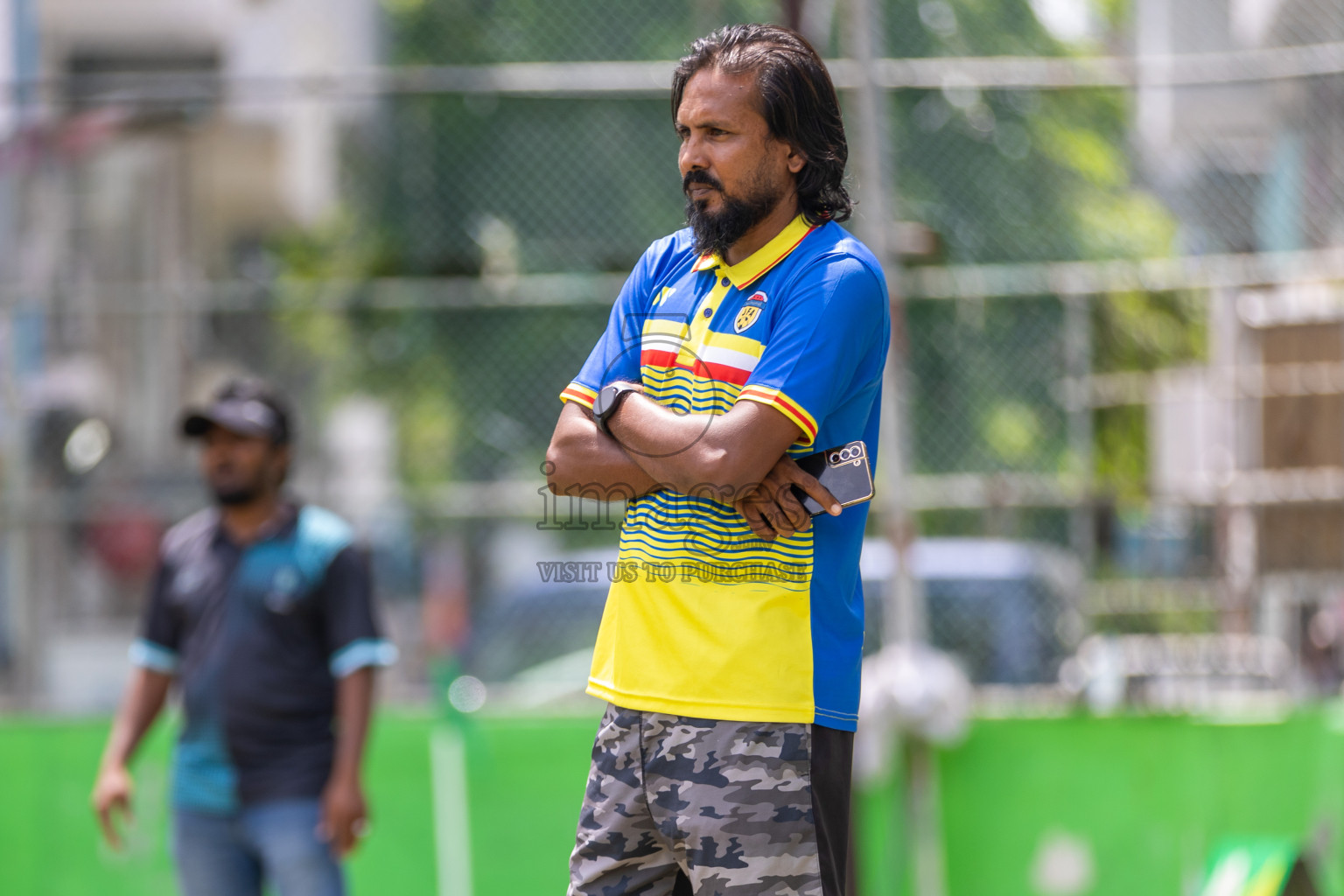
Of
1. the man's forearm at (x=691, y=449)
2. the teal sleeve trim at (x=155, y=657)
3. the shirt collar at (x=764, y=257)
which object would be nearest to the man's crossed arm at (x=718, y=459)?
the man's forearm at (x=691, y=449)

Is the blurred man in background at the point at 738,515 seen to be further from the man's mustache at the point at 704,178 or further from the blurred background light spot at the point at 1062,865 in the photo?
the blurred background light spot at the point at 1062,865

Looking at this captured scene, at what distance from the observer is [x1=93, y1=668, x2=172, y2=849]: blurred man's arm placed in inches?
173

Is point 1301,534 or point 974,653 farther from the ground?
point 1301,534

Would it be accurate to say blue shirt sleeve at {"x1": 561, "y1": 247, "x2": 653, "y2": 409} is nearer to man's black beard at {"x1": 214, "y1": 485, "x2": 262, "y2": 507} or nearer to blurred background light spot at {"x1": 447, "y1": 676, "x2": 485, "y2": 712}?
man's black beard at {"x1": 214, "y1": 485, "x2": 262, "y2": 507}

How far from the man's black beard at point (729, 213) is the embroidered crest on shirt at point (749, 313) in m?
0.11

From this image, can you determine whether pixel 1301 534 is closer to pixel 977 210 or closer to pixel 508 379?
pixel 977 210

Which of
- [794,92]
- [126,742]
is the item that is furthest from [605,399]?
[126,742]

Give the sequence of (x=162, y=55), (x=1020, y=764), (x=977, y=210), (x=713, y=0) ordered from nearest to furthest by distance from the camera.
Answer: (x=1020, y=764)
(x=977, y=210)
(x=713, y=0)
(x=162, y=55)

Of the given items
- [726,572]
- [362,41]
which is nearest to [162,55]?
[362,41]

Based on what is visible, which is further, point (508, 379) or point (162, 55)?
point (162, 55)

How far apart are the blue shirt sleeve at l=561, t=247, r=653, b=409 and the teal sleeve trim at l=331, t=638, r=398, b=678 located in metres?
2.07

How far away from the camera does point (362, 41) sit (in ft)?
33.6

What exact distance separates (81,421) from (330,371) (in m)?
1.37

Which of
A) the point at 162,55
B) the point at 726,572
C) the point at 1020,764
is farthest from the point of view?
the point at 162,55
